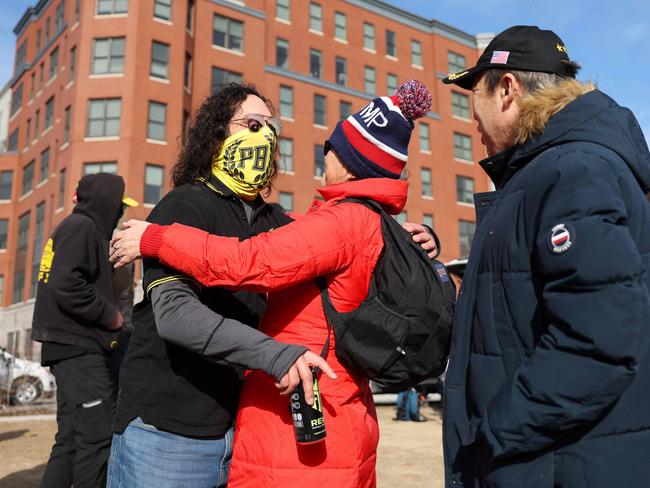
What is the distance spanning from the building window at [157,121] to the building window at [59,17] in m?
11.3

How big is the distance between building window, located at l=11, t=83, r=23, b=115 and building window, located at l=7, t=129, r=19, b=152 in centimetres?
179

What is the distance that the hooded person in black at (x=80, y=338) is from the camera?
12.9 feet

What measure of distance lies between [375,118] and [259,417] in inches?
50.2

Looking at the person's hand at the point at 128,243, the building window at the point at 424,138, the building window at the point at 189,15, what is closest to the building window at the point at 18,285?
the building window at the point at 189,15

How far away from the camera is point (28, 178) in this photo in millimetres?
39875

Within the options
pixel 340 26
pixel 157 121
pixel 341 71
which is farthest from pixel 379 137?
pixel 340 26

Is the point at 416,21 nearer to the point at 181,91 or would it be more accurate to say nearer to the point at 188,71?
the point at 188,71

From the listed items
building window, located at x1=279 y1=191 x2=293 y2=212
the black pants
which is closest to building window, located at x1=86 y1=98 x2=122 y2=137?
building window, located at x1=279 y1=191 x2=293 y2=212

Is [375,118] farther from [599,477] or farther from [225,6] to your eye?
[225,6]

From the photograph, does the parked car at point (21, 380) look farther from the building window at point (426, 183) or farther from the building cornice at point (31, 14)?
the building cornice at point (31, 14)

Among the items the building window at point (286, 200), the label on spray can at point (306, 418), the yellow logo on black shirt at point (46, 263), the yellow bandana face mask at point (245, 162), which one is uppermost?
the building window at point (286, 200)

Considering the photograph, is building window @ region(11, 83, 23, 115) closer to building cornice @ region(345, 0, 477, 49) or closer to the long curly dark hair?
building cornice @ region(345, 0, 477, 49)

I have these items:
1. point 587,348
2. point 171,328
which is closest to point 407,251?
point 587,348

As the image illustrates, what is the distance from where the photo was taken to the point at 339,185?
7.50ft
